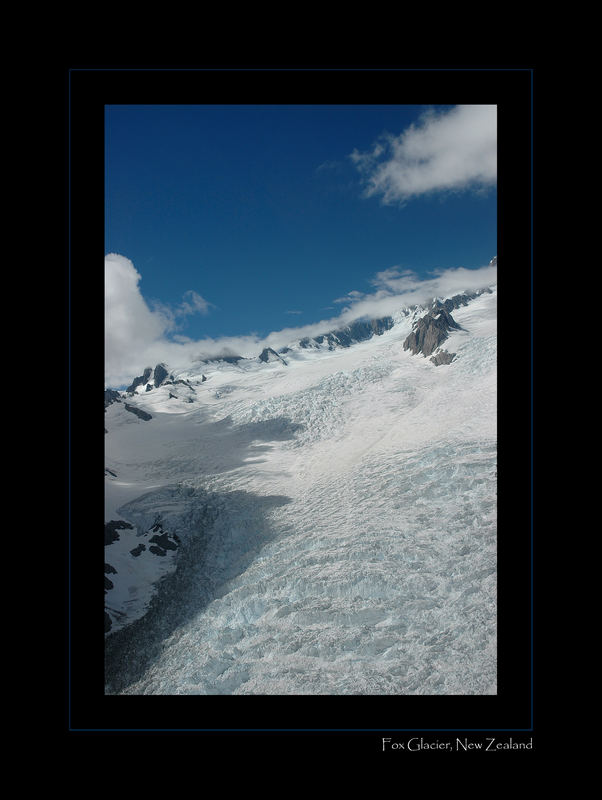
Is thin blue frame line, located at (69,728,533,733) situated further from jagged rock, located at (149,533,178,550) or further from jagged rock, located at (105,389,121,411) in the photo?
jagged rock, located at (105,389,121,411)
